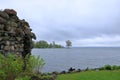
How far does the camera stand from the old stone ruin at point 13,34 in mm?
21109

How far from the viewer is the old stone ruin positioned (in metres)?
21.1

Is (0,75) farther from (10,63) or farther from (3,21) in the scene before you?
(3,21)

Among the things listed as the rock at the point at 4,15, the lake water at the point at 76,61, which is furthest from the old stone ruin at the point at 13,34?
the lake water at the point at 76,61

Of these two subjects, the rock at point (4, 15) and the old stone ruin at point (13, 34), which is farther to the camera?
the rock at point (4, 15)

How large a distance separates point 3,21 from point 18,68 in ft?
19.0

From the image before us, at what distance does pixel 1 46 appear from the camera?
2091 cm

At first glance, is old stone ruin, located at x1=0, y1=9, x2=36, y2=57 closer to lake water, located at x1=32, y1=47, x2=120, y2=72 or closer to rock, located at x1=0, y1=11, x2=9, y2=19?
rock, located at x1=0, y1=11, x2=9, y2=19

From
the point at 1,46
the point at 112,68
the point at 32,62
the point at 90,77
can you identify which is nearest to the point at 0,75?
the point at 32,62

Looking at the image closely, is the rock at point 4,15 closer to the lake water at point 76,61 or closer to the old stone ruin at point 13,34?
the old stone ruin at point 13,34

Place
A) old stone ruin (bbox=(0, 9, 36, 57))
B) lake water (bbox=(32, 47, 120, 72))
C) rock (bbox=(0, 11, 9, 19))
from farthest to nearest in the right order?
lake water (bbox=(32, 47, 120, 72)) → rock (bbox=(0, 11, 9, 19)) → old stone ruin (bbox=(0, 9, 36, 57))

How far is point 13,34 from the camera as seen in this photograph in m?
21.9

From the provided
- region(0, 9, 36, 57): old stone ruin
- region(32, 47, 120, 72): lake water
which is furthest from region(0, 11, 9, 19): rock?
region(32, 47, 120, 72): lake water

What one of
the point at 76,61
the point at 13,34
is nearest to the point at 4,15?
the point at 13,34

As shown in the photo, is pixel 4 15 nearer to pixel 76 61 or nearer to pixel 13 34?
pixel 13 34
